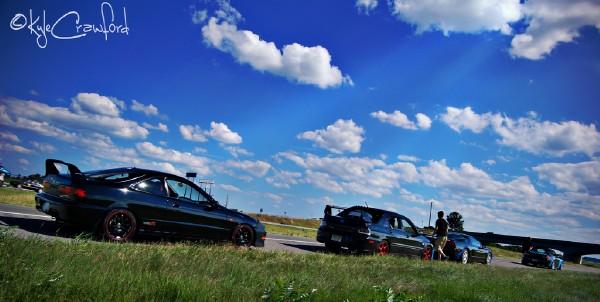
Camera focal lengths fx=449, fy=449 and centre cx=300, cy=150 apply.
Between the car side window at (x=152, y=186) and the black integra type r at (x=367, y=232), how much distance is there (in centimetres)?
621

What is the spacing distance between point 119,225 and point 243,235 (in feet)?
10.2

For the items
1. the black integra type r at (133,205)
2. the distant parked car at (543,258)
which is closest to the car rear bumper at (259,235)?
the black integra type r at (133,205)

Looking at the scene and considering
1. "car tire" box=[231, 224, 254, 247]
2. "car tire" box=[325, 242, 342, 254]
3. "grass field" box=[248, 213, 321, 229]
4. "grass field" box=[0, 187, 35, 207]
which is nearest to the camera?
"car tire" box=[231, 224, 254, 247]

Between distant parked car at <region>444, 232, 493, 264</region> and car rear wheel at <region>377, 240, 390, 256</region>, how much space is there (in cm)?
600

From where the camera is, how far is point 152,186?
30.6 feet

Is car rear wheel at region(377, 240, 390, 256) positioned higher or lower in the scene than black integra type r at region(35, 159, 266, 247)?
lower

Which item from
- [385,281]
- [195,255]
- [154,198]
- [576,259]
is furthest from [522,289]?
[576,259]

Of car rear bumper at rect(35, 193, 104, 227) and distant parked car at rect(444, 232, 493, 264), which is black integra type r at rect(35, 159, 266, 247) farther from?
distant parked car at rect(444, 232, 493, 264)

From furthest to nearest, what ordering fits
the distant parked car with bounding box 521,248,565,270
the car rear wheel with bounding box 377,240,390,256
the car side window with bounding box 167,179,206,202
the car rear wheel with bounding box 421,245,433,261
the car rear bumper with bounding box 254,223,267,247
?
1. the distant parked car with bounding box 521,248,565,270
2. the car rear wheel with bounding box 421,245,433,261
3. the car rear wheel with bounding box 377,240,390,256
4. the car rear bumper with bounding box 254,223,267,247
5. the car side window with bounding box 167,179,206,202

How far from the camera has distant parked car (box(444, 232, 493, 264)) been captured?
62.4 feet

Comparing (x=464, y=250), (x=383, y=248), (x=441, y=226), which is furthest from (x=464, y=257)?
(x=383, y=248)

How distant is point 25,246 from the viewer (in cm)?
508

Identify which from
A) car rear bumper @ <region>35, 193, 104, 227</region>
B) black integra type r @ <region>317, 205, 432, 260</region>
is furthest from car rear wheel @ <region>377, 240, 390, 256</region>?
car rear bumper @ <region>35, 193, 104, 227</region>

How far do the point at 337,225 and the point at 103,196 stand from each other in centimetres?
754
